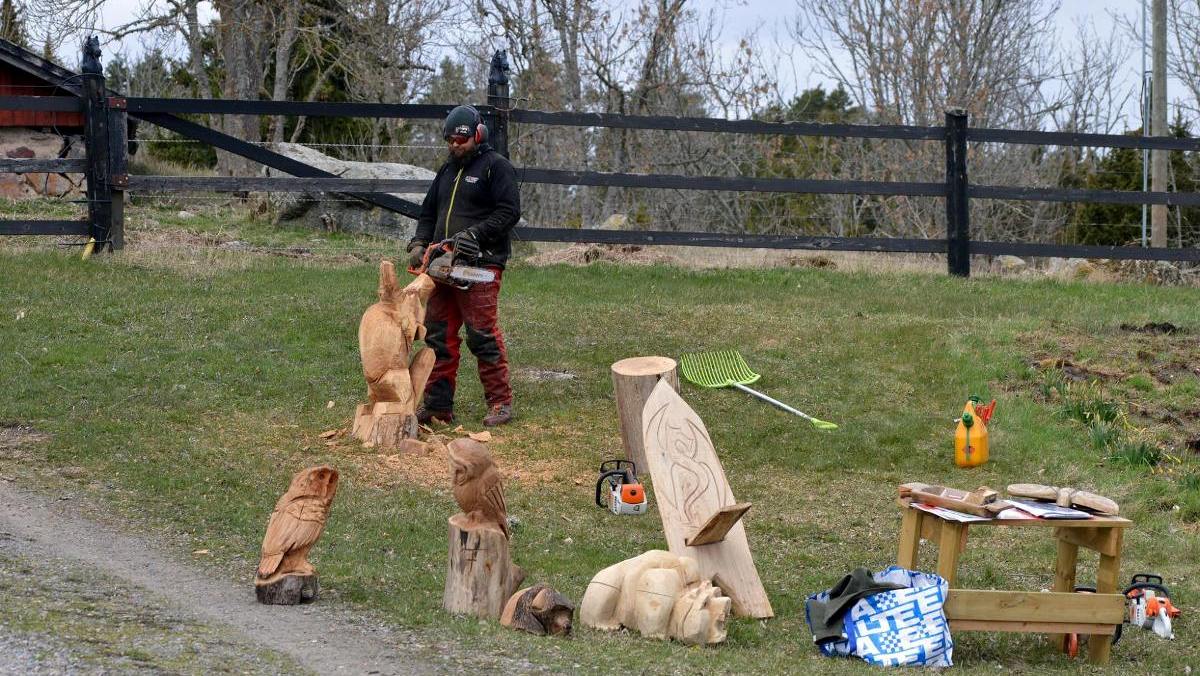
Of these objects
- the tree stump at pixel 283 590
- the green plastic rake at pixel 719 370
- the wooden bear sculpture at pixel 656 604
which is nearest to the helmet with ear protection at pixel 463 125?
the green plastic rake at pixel 719 370

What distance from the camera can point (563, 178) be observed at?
14.2m

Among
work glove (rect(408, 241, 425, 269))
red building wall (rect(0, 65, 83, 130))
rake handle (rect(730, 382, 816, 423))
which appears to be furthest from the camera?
red building wall (rect(0, 65, 83, 130))

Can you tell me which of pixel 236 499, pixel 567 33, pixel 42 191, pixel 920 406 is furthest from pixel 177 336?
pixel 567 33

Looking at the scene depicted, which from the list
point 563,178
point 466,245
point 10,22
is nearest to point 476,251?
point 466,245

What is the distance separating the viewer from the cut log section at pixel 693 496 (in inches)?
244

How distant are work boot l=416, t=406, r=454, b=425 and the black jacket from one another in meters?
1.10

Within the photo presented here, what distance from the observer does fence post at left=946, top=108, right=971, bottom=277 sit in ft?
47.9

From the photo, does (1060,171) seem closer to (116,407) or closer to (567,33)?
(567,33)

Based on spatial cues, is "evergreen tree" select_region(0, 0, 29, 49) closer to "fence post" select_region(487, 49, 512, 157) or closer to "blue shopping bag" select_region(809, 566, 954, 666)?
"fence post" select_region(487, 49, 512, 157)

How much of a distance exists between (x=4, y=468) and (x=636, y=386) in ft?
12.8

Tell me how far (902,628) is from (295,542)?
8.62ft

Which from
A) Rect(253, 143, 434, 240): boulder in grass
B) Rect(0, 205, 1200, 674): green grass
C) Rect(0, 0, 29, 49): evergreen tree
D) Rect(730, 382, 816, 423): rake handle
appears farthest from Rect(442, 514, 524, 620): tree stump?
Rect(0, 0, 29, 49): evergreen tree

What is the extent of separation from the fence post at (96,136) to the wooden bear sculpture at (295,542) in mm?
8495

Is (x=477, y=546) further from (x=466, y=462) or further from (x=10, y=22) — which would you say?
(x=10, y=22)
